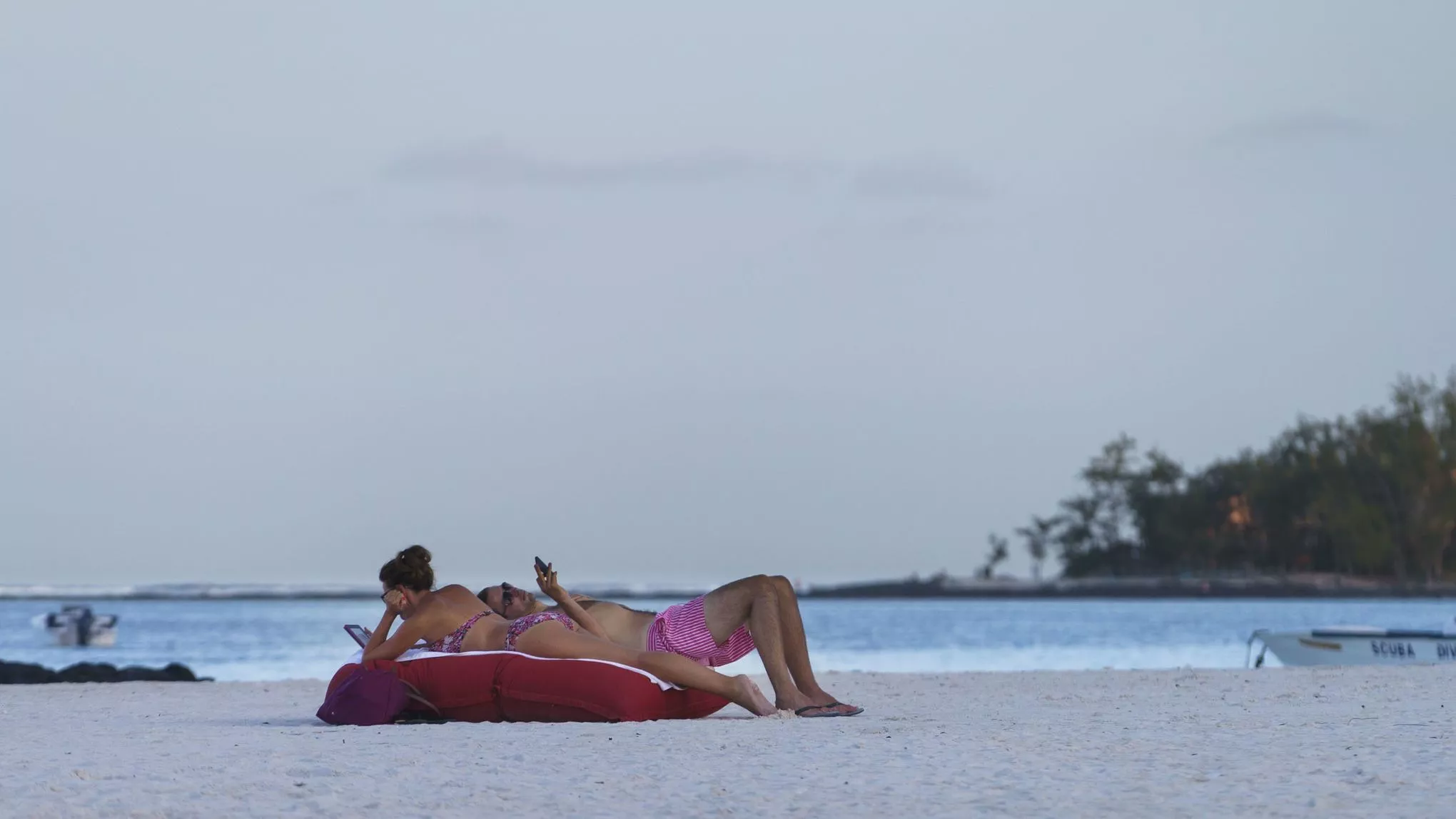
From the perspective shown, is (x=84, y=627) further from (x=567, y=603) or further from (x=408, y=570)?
(x=567, y=603)

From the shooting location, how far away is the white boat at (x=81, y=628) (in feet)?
138

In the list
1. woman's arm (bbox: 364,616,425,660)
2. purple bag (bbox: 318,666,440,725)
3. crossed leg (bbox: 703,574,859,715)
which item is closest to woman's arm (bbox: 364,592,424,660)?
woman's arm (bbox: 364,616,425,660)

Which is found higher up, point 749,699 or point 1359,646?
point 749,699

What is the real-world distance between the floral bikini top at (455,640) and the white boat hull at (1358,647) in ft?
39.6

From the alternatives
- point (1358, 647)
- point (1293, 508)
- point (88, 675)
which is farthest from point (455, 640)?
point (1293, 508)

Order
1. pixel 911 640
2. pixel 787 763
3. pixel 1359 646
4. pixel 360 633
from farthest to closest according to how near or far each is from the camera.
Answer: pixel 911 640 < pixel 1359 646 < pixel 360 633 < pixel 787 763

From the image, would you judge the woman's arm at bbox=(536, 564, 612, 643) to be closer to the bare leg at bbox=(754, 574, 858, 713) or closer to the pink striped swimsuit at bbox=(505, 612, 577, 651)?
the pink striped swimsuit at bbox=(505, 612, 577, 651)

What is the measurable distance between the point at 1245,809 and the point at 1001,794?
814mm

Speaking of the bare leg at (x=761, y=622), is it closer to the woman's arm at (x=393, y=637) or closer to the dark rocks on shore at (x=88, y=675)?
the woman's arm at (x=393, y=637)

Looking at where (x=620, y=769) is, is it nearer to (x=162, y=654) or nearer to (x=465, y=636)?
(x=465, y=636)

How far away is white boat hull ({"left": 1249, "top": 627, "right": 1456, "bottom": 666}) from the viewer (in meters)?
19.3

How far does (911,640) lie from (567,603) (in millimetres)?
31011

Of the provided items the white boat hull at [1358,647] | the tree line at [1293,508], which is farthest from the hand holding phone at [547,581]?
the tree line at [1293,508]

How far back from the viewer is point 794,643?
9.20 meters
